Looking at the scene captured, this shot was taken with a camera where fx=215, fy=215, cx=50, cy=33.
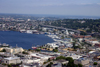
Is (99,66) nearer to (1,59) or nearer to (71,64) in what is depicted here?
(71,64)

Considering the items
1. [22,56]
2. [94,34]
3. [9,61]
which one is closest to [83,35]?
[94,34]

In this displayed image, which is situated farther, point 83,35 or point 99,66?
point 83,35

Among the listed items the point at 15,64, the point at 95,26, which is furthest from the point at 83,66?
the point at 95,26

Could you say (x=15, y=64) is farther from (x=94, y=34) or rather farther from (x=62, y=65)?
(x=94, y=34)

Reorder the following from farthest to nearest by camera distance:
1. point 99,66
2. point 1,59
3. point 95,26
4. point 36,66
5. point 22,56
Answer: point 95,26 < point 22,56 < point 1,59 < point 99,66 < point 36,66

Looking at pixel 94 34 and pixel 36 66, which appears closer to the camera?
pixel 36 66

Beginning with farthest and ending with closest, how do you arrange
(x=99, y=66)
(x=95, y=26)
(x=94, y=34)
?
(x=95, y=26), (x=94, y=34), (x=99, y=66)

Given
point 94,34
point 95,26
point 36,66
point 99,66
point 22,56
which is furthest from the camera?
point 95,26

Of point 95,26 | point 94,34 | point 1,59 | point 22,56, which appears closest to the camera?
point 1,59
